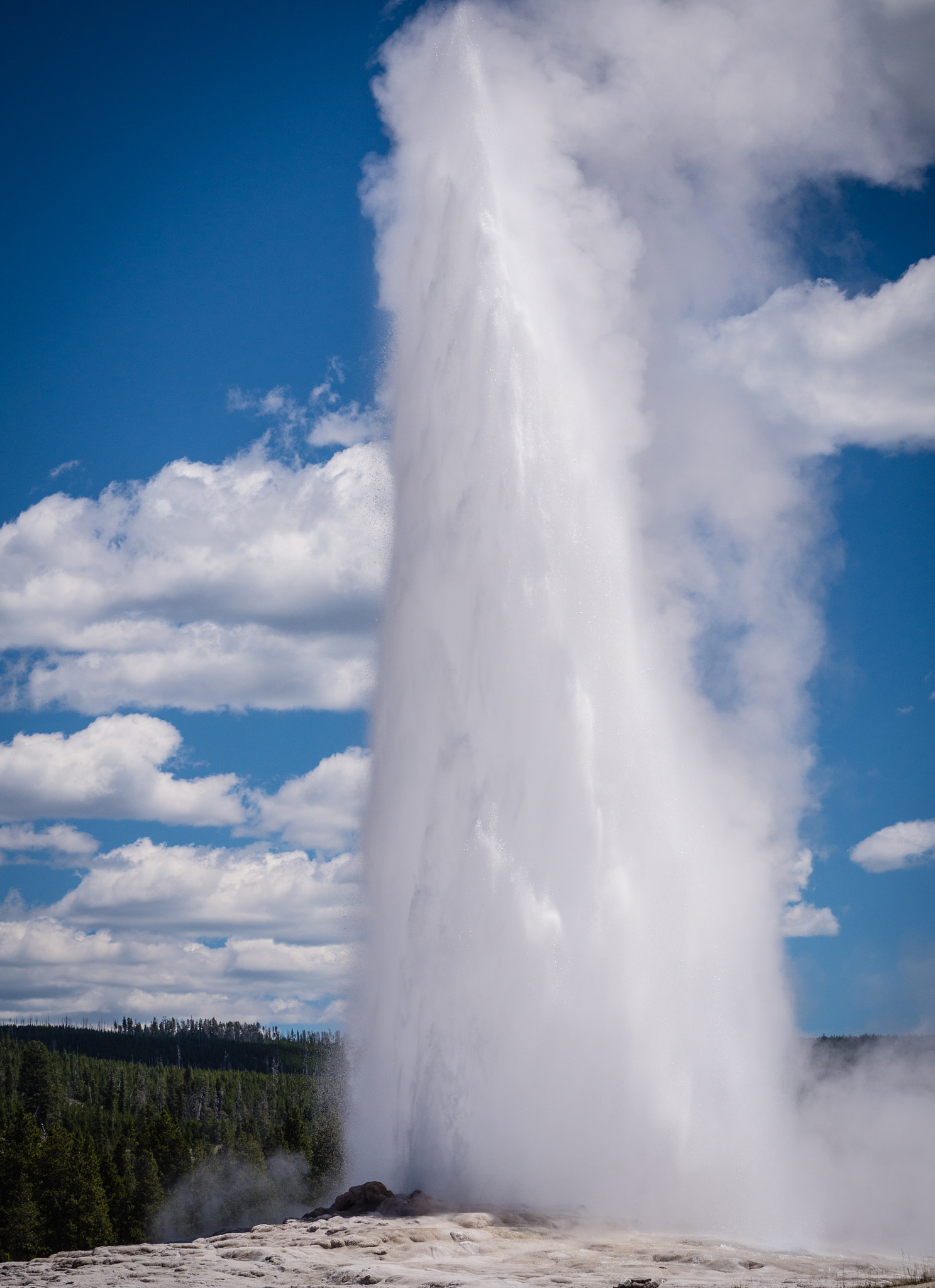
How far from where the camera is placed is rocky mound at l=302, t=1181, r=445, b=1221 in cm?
1783

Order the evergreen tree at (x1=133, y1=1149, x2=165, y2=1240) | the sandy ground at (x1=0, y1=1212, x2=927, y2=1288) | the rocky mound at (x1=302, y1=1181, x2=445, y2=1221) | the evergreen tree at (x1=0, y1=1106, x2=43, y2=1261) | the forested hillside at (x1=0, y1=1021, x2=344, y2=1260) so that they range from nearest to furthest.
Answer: the sandy ground at (x1=0, y1=1212, x2=927, y2=1288), the rocky mound at (x1=302, y1=1181, x2=445, y2=1221), the evergreen tree at (x1=0, y1=1106, x2=43, y2=1261), the forested hillside at (x1=0, y1=1021, x2=344, y2=1260), the evergreen tree at (x1=133, y1=1149, x2=165, y2=1240)

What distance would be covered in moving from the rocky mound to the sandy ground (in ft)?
0.92

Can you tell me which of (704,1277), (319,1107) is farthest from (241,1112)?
(704,1277)

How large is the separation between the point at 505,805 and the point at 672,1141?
688cm

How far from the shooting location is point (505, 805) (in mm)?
21531

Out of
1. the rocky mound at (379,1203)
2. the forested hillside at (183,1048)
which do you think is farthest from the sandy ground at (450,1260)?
the forested hillside at (183,1048)

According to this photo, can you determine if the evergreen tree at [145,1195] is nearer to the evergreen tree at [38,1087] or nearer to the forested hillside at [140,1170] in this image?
the forested hillside at [140,1170]

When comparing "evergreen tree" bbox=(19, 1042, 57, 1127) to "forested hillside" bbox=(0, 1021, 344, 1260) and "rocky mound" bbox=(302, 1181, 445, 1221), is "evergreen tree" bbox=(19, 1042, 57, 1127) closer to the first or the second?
"forested hillside" bbox=(0, 1021, 344, 1260)

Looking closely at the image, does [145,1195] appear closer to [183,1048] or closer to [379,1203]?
[379,1203]

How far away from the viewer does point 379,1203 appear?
18422 mm

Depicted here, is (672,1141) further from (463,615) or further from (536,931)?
(463,615)

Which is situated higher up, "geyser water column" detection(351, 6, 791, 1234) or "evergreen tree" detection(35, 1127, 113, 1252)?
"geyser water column" detection(351, 6, 791, 1234)

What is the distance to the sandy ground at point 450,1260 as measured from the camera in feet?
47.1

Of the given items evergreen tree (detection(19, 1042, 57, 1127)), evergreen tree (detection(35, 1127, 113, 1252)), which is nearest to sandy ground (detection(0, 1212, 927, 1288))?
evergreen tree (detection(35, 1127, 113, 1252))
